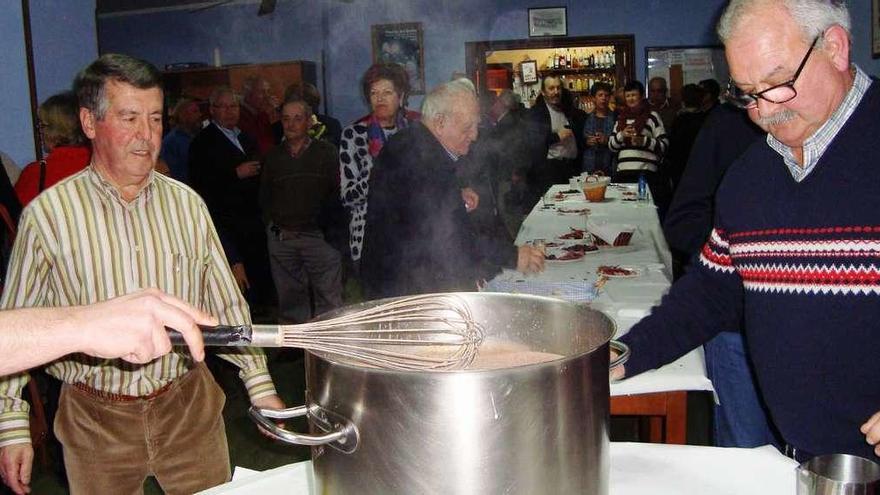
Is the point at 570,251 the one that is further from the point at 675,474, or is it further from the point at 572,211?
the point at 675,474

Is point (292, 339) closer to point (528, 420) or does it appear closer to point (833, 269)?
point (528, 420)

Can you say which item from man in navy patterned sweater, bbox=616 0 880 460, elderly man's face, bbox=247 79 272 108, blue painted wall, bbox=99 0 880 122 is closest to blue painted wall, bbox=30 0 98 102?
elderly man's face, bbox=247 79 272 108

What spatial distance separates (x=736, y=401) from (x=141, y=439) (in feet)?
5.86

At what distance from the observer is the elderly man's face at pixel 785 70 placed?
1.51 metres

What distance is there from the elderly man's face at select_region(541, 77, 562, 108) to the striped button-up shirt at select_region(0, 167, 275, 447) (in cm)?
670

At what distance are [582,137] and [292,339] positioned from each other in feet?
26.5

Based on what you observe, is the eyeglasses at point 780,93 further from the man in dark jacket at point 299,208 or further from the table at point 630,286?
the man in dark jacket at point 299,208

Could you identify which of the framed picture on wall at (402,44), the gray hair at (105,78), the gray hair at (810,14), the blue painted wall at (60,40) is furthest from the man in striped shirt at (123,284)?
the framed picture on wall at (402,44)

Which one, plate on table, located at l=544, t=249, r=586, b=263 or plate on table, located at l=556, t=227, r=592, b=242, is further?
plate on table, located at l=556, t=227, r=592, b=242

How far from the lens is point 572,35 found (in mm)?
9734

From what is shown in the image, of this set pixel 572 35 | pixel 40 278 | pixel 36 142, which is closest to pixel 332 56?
pixel 572 35

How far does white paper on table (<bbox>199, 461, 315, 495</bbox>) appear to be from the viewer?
132 cm

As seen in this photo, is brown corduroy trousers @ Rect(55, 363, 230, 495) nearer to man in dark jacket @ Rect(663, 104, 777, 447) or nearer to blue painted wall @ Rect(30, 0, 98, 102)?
man in dark jacket @ Rect(663, 104, 777, 447)

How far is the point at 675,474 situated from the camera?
1.31m
